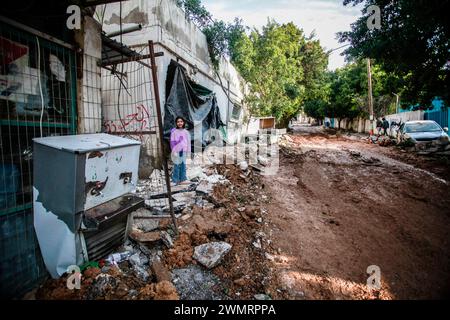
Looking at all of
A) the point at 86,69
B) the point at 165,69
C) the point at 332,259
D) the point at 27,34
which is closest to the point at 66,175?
the point at 27,34

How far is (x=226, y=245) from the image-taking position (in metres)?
2.90

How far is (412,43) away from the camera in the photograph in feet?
21.9

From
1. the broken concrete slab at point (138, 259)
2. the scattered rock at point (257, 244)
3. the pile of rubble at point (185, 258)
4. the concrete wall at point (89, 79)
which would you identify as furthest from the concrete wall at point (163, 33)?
the scattered rock at point (257, 244)

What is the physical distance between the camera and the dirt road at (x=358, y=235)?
247 centimetres

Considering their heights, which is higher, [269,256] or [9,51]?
[9,51]

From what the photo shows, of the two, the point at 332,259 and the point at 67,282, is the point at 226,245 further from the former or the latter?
the point at 67,282

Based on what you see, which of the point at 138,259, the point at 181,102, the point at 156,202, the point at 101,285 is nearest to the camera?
the point at 101,285

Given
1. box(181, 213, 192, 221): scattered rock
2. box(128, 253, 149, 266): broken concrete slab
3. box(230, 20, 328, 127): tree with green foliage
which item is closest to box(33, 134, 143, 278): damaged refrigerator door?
box(128, 253, 149, 266): broken concrete slab

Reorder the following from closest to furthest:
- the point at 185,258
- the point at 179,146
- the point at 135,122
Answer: the point at 185,258 → the point at 179,146 → the point at 135,122

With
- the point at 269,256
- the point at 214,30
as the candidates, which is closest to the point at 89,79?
the point at 269,256

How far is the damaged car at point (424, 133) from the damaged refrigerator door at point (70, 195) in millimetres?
12264

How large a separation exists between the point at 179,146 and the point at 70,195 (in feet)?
11.0

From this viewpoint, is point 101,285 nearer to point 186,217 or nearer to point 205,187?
point 186,217

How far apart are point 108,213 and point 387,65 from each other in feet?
32.4
